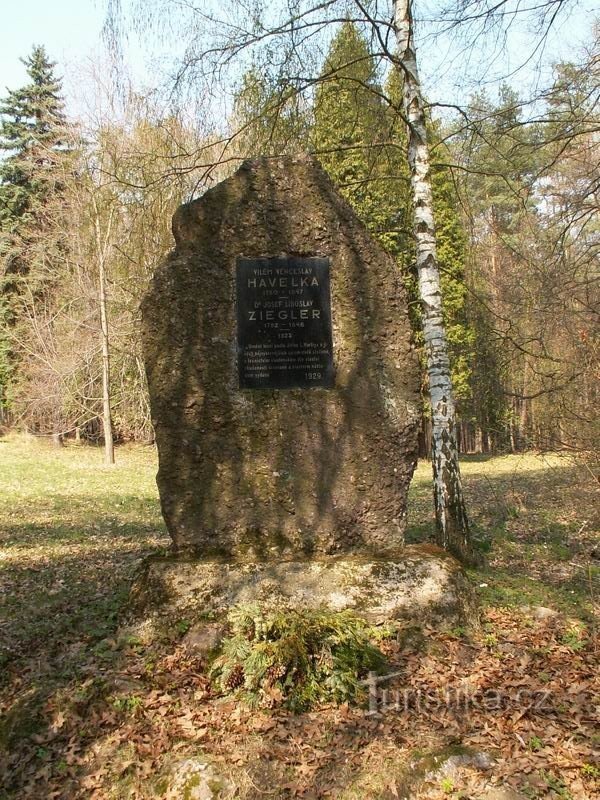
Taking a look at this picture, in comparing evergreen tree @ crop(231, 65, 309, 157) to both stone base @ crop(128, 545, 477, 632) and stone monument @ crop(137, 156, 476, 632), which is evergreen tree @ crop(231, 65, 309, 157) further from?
stone base @ crop(128, 545, 477, 632)

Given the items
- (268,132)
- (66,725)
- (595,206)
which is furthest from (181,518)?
(595,206)

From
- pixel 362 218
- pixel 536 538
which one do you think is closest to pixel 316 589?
pixel 536 538

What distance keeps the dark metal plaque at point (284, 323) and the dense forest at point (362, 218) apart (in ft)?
7.73

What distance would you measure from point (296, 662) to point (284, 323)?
2.66 m

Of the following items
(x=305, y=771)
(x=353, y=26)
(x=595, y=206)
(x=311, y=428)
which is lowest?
(x=305, y=771)

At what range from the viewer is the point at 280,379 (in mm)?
5047

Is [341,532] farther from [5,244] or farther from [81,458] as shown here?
[5,244]

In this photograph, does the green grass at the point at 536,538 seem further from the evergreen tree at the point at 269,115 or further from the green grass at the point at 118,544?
the evergreen tree at the point at 269,115

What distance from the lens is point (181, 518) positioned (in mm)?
4938

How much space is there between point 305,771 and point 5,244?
108ft

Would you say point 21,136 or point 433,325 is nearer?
point 433,325

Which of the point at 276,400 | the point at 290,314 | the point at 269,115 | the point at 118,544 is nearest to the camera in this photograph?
the point at 276,400

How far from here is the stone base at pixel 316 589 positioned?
444 cm

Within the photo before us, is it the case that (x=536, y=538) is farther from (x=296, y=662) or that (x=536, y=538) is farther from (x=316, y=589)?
(x=296, y=662)
